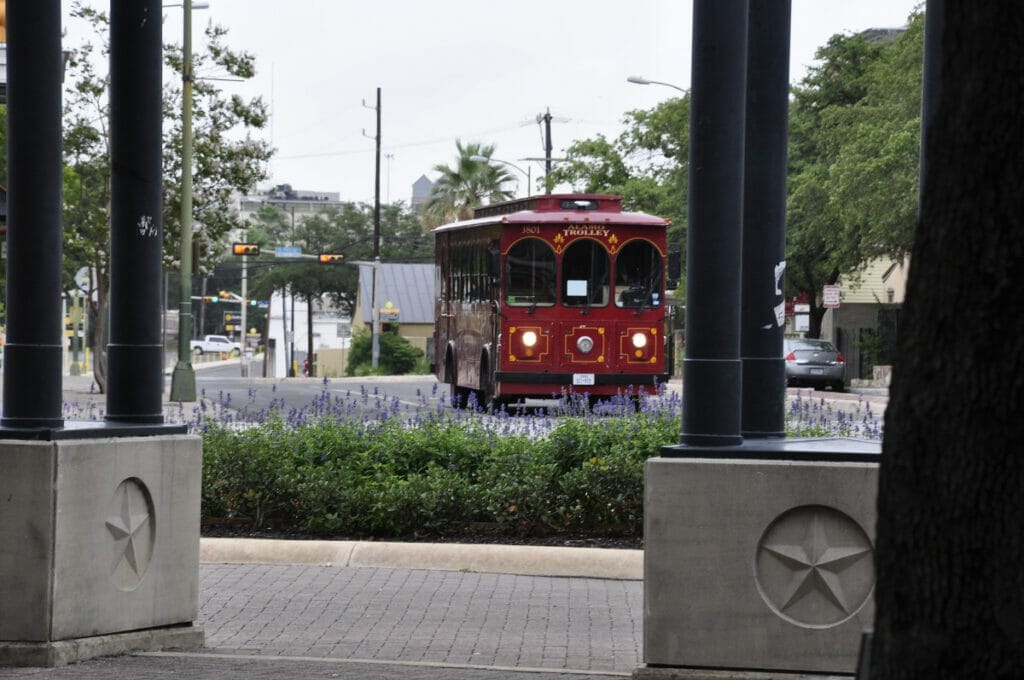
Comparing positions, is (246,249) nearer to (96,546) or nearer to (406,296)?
(96,546)

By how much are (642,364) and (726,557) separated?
20174mm

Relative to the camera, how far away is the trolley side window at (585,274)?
27.0 m

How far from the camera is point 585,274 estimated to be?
27109 millimetres

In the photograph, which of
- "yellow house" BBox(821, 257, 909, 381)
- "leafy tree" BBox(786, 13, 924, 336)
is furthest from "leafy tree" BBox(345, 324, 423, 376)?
"yellow house" BBox(821, 257, 909, 381)

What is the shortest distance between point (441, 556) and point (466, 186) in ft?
262

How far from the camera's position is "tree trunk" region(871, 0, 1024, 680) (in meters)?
3.31

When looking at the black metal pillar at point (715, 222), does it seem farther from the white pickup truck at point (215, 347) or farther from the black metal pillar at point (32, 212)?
the white pickup truck at point (215, 347)

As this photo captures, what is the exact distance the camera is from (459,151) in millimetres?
90062

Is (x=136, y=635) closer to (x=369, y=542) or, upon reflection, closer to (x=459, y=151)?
(x=369, y=542)

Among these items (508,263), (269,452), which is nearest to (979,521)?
(269,452)

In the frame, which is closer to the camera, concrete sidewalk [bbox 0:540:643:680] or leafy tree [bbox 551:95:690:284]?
concrete sidewalk [bbox 0:540:643:680]

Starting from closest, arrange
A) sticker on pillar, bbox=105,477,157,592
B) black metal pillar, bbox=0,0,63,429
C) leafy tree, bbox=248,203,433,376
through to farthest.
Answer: black metal pillar, bbox=0,0,63,429 → sticker on pillar, bbox=105,477,157,592 → leafy tree, bbox=248,203,433,376

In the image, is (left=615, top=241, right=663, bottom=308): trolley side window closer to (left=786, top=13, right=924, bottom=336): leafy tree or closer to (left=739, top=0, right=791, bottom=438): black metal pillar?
(left=786, top=13, right=924, bottom=336): leafy tree

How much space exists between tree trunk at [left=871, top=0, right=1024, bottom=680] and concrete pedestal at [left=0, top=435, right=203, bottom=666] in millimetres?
4816
